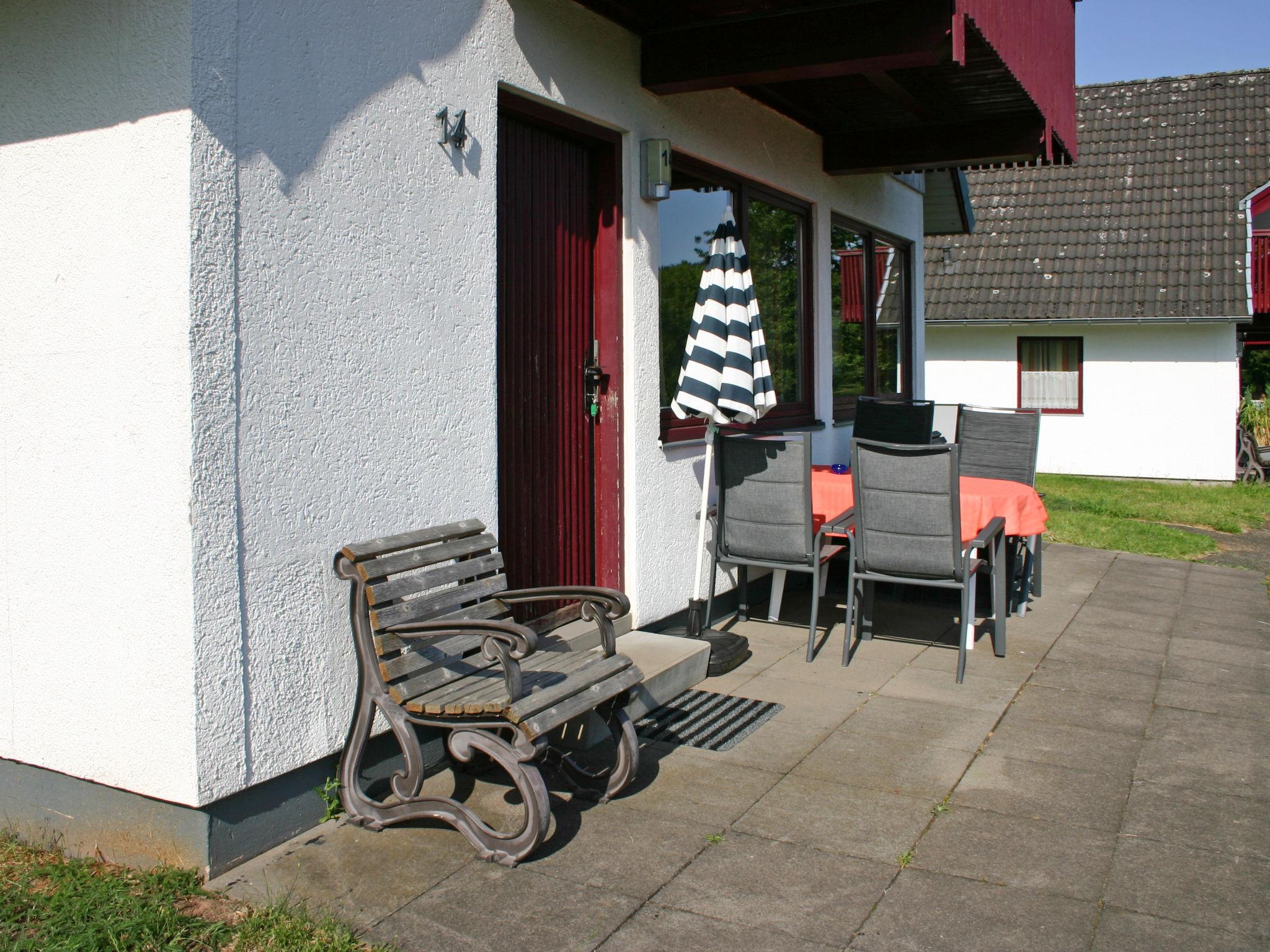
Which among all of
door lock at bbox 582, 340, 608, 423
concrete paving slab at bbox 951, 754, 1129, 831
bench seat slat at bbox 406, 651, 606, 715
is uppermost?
door lock at bbox 582, 340, 608, 423

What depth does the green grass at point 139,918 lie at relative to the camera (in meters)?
2.75

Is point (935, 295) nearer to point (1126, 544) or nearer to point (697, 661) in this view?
point (1126, 544)

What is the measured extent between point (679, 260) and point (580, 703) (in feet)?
11.0

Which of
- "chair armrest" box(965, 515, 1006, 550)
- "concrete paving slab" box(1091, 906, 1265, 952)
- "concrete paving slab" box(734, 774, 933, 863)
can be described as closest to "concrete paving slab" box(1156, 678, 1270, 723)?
"chair armrest" box(965, 515, 1006, 550)

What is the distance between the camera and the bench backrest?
3.40m

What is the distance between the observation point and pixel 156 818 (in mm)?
3178

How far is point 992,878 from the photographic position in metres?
3.19

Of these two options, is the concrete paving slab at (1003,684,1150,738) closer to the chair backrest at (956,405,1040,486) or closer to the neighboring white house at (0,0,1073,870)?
the chair backrest at (956,405,1040,486)

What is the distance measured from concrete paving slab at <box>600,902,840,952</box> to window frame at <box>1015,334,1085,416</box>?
660 inches

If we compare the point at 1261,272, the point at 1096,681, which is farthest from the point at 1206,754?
the point at 1261,272

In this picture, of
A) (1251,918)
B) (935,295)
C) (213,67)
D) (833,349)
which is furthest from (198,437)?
(935,295)

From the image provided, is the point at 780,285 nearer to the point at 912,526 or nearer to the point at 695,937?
the point at 912,526

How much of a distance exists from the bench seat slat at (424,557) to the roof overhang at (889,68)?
2.62m

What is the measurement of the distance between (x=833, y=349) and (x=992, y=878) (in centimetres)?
560
